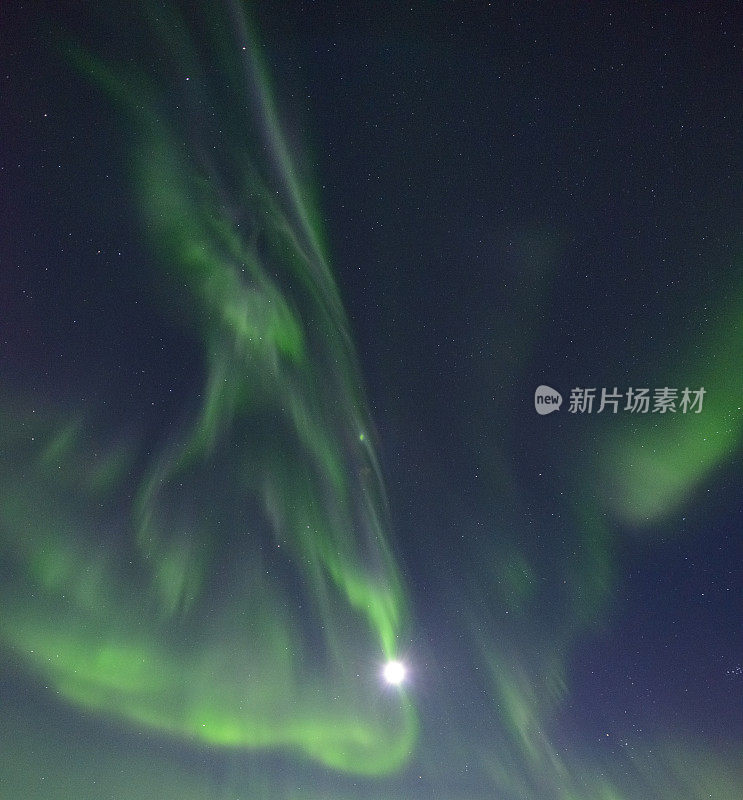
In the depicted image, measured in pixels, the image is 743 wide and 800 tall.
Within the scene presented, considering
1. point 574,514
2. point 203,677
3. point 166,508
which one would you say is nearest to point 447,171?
point 574,514

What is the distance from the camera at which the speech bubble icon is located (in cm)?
122

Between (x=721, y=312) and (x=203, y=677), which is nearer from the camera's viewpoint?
(x=721, y=312)

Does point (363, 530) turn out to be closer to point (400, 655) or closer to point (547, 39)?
point (400, 655)

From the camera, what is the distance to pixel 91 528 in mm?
1267

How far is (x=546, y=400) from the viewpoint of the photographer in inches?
48.1

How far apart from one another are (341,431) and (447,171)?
0.53m

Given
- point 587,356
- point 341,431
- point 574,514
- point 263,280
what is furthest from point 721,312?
point 263,280

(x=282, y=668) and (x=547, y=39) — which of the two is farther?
(x=282, y=668)

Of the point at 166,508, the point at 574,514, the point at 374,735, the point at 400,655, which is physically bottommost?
the point at 374,735

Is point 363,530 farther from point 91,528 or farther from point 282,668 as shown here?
point 91,528

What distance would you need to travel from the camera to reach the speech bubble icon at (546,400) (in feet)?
4.00

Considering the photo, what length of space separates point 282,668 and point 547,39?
1290 millimetres

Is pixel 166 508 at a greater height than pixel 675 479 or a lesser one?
lesser

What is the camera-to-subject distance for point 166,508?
1262 millimetres
